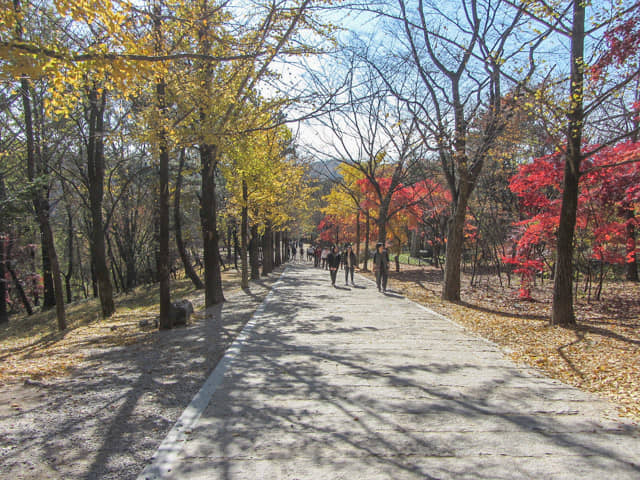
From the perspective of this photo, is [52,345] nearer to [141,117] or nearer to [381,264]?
[141,117]

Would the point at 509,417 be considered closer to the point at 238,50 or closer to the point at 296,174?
the point at 238,50

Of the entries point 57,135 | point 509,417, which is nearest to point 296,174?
point 57,135

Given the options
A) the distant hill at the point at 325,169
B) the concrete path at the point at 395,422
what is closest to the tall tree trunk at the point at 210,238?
the concrete path at the point at 395,422

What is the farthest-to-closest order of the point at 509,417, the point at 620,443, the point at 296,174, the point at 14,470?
the point at 296,174, the point at 509,417, the point at 620,443, the point at 14,470

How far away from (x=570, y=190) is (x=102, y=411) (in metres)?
8.51

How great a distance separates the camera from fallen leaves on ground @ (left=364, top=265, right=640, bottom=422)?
210 inches

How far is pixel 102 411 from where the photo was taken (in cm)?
432

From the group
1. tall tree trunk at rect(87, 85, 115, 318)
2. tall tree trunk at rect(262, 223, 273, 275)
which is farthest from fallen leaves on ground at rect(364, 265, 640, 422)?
tall tree trunk at rect(262, 223, 273, 275)

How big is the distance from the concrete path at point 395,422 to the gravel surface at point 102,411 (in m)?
0.40

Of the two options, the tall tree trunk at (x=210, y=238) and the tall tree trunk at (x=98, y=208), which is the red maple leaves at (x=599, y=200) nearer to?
the tall tree trunk at (x=210, y=238)

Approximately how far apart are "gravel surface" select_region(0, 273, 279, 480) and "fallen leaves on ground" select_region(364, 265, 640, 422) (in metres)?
4.61

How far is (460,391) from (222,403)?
103 inches

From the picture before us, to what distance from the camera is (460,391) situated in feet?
15.6

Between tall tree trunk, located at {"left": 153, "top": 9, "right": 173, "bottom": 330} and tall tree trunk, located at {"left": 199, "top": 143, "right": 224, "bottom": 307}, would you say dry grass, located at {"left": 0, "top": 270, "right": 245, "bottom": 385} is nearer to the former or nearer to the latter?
tall tree trunk, located at {"left": 153, "top": 9, "right": 173, "bottom": 330}
